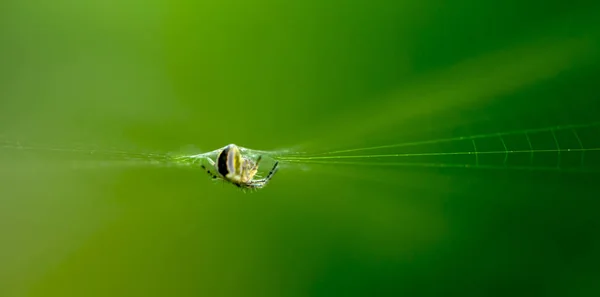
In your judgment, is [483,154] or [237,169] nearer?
[237,169]

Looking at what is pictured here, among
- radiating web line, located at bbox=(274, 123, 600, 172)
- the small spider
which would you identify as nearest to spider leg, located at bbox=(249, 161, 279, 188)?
the small spider

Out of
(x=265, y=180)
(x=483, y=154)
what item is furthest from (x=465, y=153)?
(x=265, y=180)

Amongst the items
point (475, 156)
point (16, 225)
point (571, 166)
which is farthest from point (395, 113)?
point (16, 225)

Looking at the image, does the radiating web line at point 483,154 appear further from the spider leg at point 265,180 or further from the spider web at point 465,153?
the spider leg at point 265,180

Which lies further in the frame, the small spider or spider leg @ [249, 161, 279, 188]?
spider leg @ [249, 161, 279, 188]

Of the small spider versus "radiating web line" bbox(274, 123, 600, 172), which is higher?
the small spider

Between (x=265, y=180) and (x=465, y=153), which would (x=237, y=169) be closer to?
(x=265, y=180)

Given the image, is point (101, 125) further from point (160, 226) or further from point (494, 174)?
point (494, 174)

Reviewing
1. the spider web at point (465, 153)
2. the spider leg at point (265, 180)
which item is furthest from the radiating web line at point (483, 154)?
the spider leg at point (265, 180)

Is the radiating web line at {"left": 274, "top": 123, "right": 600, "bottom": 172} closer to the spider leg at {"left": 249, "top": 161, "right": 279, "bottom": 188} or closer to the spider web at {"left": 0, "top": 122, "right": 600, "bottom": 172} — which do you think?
the spider web at {"left": 0, "top": 122, "right": 600, "bottom": 172}
